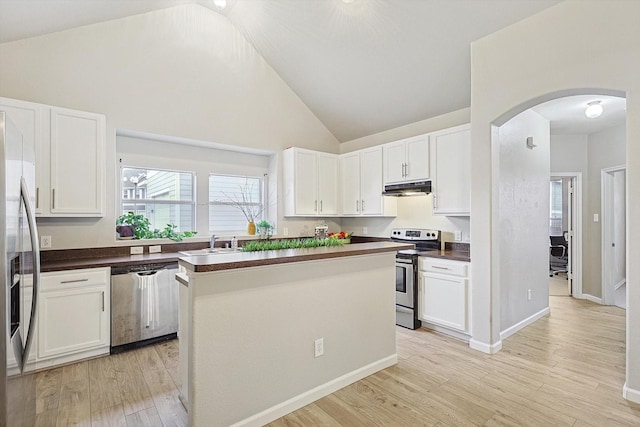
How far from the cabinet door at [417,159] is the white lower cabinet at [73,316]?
358 cm

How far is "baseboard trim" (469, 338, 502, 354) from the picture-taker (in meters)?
3.16

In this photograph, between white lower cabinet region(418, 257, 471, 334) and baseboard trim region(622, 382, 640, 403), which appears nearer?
baseboard trim region(622, 382, 640, 403)

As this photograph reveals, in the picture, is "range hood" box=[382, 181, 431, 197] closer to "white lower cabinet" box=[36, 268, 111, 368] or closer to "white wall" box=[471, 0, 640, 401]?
"white wall" box=[471, 0, 640, 401]

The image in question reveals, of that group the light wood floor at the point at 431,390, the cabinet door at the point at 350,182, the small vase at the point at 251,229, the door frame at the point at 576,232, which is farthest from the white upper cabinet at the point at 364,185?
the door frame at the point at 576,232

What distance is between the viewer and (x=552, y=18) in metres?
2.71

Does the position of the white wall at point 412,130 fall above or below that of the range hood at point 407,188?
above

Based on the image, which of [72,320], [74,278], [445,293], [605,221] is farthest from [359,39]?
[605,221]

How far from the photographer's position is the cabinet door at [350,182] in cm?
499

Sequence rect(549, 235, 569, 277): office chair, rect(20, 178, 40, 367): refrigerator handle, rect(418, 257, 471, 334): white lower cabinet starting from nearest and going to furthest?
1. rect(20, 178, 40, 367): refrigerator handle
2. rect(418, 257, 471, 334): white lower cabinet
3. rect(549, 235, 569, 277): office chair

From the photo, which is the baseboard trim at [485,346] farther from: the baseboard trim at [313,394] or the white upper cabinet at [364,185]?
the white upper cabinet at [364,185]

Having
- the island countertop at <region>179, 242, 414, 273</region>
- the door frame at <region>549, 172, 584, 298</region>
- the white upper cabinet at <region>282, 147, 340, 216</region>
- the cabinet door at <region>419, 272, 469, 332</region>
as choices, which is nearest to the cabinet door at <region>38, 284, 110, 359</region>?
the island countertop at <region>179, 242, 414, 273</region>

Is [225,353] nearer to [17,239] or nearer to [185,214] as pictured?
[17,239]

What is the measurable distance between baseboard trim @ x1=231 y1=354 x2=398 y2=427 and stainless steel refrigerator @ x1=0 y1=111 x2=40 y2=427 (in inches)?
45.5

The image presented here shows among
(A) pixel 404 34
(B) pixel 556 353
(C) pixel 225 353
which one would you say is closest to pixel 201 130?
(A) pixel 404 34
